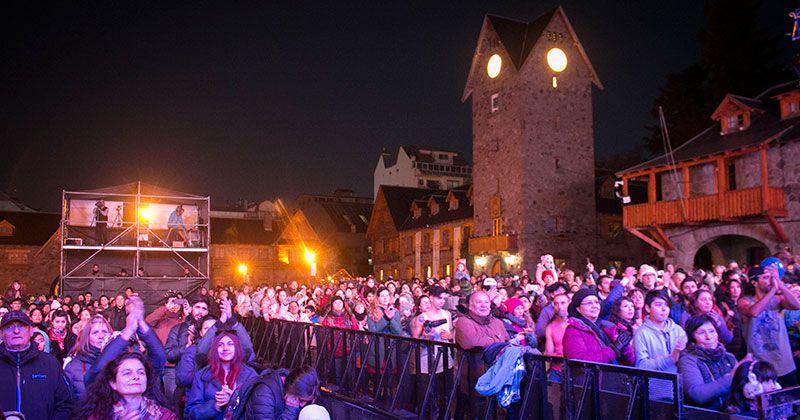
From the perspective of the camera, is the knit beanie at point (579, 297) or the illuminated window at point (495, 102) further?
the illuminated window at point (495, 102)

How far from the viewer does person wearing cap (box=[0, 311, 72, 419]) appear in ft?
16.5

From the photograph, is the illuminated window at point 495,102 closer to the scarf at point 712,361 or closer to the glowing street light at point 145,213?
the glowing street light at point 145,213

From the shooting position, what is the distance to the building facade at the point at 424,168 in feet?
236

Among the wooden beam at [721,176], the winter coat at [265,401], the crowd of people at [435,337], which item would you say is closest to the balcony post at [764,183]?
the wooden beam at [721,176]

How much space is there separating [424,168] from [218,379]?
66952 millimetres

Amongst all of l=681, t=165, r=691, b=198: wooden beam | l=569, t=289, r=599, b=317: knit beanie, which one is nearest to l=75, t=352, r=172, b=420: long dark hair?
l=569, t=289, r=599, b=317: knit beanie

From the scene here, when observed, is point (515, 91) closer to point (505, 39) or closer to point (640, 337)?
point (505, 39)

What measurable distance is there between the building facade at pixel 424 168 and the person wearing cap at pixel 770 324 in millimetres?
63243

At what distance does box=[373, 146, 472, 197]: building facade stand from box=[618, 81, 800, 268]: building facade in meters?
41.9

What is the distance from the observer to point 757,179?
25.6m

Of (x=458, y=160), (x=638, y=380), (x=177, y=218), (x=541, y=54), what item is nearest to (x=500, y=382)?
(x=638, y=380)

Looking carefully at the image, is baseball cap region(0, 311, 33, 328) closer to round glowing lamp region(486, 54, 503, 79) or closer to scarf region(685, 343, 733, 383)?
→ scarf region(685, 343, 733, 383)

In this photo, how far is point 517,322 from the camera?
851 centimetres

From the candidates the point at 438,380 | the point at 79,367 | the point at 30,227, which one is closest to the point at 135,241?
the point at 79,367
